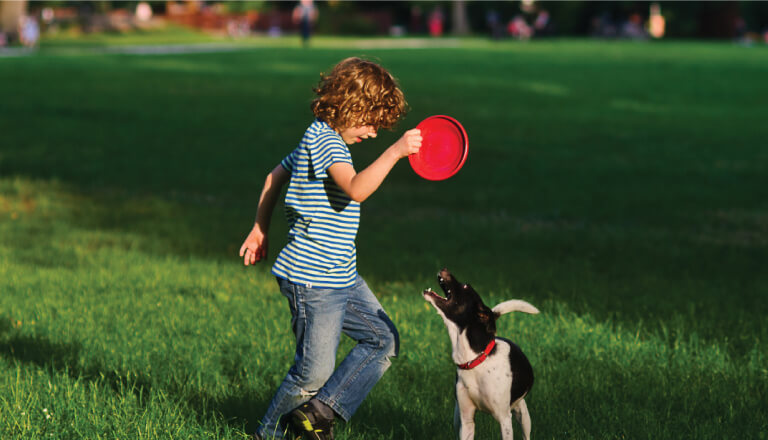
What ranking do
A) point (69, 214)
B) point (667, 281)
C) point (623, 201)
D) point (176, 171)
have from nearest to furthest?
point (667, 281) < point (69, 214) < point (623, 201) < point (176, 171)

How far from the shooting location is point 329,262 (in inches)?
145

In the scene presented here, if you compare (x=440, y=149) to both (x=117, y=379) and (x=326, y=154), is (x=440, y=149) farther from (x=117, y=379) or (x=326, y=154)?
(x=117, y=379)

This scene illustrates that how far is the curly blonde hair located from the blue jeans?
0.68 metres

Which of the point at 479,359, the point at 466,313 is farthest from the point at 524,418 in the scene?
the point at 466,313

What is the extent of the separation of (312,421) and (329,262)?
2.20 ft

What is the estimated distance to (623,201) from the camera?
1103cm

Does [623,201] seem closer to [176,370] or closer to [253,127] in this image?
[176,370]

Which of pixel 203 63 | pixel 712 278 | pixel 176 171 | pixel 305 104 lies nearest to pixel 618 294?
pixel 712 278

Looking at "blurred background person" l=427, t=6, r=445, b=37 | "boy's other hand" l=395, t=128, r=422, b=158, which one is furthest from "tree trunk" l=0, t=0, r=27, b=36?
"boy's other hand" l=395, t=128, r=422, b=158

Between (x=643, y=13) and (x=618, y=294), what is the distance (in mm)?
83092

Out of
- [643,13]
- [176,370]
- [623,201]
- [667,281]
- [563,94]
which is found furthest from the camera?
[643,13]

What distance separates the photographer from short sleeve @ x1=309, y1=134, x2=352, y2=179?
139 inches

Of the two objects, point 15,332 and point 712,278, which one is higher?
point 15,332

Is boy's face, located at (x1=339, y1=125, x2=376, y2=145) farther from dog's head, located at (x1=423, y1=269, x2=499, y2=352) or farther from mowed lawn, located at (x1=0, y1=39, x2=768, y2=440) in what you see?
mowed lawn, located at (x1=0, y1=39, x2=768, y2=440)
